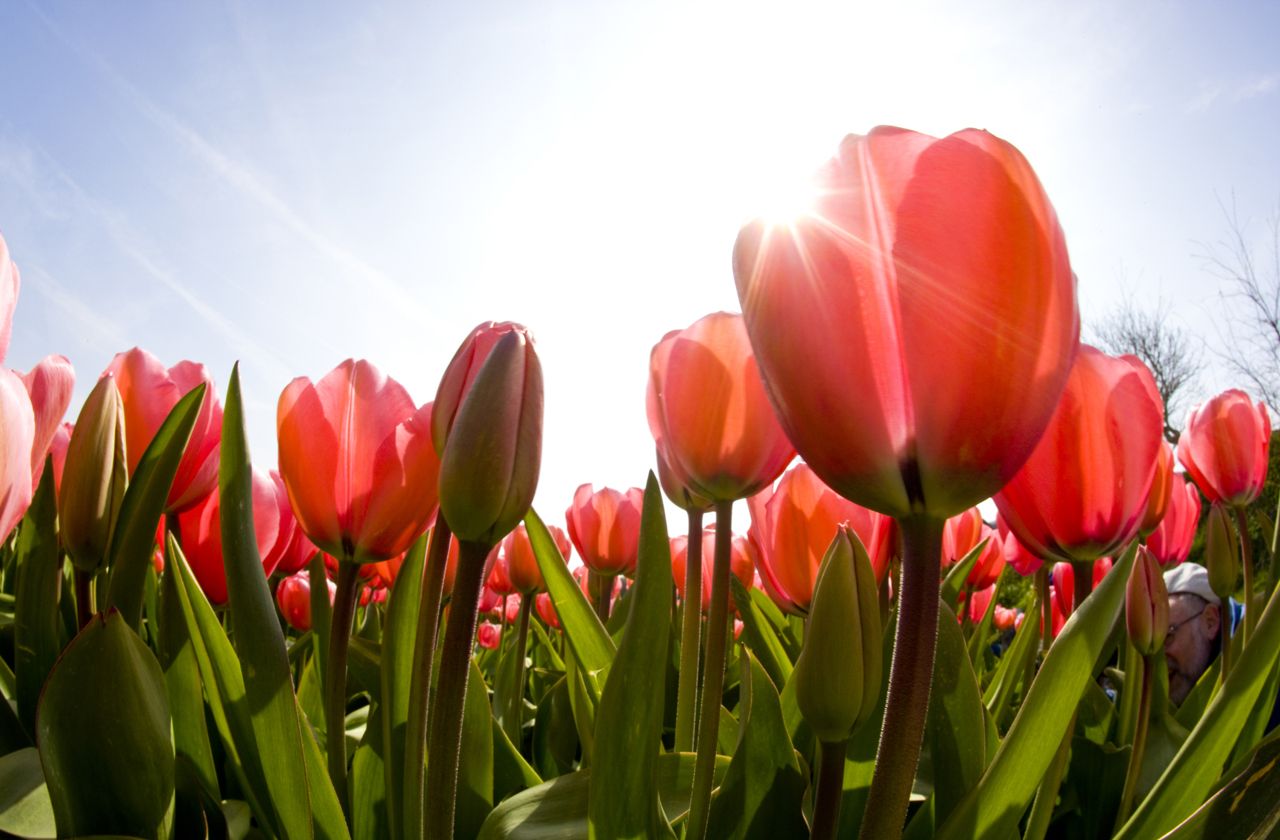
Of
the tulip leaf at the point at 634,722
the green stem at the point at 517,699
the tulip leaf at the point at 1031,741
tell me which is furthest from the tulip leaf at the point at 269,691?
the green stem at the point at 517,699

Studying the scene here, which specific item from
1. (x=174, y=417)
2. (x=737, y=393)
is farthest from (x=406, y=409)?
(x=737, y=393)

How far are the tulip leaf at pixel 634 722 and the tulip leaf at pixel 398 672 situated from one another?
0.21 metres

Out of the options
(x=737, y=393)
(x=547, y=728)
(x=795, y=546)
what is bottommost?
(x=547, y=728)

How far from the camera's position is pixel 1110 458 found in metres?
0.67

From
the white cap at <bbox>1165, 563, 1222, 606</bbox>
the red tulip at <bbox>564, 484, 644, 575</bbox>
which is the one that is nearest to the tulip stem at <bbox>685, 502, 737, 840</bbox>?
the red tulip at <bbox>564, 484, 644, 575</bbox>

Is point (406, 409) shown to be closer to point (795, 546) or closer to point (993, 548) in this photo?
point (795, 546)

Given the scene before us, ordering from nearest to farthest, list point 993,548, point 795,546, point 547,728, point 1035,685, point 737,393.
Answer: point 1035,685
point 737,393
point 795,546
point 547,728
point 993,548

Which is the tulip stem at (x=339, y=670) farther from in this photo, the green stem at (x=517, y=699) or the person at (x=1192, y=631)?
the person at (x=1192, y=631)

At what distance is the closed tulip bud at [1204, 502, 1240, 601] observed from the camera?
5.01 feet

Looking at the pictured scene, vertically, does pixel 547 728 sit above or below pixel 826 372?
below

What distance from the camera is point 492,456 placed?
1.67 ft

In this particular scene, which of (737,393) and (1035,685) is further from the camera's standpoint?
(737,393)

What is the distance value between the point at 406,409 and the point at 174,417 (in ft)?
0.62

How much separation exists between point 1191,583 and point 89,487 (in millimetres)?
2580
